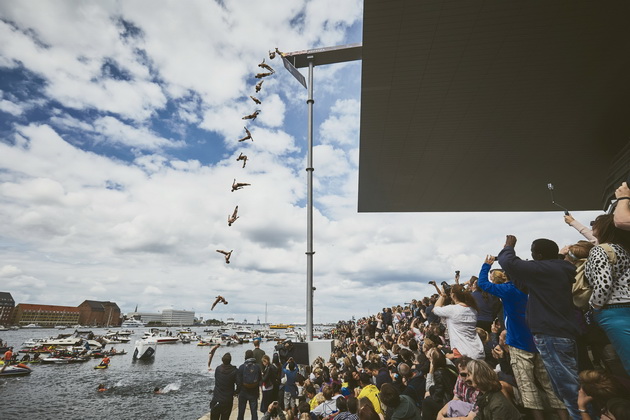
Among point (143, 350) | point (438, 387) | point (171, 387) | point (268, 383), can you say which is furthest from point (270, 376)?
point (143, 350)

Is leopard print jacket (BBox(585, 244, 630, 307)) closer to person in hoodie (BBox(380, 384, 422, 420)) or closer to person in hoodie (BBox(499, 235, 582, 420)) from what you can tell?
person in hoodie (BBox(499, 235, 582, 420))

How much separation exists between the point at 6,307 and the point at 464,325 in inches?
7536

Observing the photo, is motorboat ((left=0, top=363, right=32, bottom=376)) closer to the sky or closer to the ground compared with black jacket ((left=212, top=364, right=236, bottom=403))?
closer to the ground

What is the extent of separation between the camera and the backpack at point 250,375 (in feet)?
24.8

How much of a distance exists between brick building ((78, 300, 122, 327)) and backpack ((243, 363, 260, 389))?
19855 centimetres

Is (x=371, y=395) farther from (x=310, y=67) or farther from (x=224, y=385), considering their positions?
(x=310, y=67)

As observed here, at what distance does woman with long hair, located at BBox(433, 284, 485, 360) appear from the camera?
14.9ft

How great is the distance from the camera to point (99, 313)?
539 feet

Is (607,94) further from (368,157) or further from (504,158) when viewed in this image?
(368,157)

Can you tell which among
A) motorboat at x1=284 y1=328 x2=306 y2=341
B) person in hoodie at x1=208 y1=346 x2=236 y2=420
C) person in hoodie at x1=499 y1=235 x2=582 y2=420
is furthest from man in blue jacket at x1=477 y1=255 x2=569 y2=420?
motorboat at x1=284 y1=328 x2=306 y2=341

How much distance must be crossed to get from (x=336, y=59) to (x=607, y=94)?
11746 mm

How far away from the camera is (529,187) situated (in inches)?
843

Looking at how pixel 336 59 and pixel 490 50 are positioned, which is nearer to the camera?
pixel 490 50

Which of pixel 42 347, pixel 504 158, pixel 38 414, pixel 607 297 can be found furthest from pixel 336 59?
pixel 42 347
